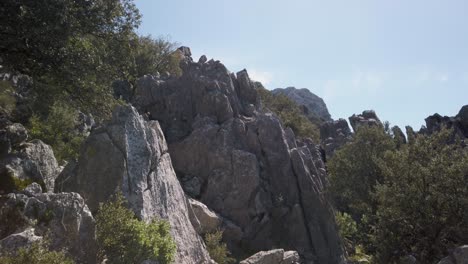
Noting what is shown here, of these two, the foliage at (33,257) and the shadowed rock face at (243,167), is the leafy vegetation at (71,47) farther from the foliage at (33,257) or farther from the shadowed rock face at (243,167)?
the shadowed rock face at (243,167)

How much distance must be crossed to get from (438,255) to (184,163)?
28281 mm

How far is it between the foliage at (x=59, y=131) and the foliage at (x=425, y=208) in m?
25.3

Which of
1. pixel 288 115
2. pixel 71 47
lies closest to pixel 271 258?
pixel 71 47

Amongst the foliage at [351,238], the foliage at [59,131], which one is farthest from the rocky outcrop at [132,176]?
the foliage at [351,238]

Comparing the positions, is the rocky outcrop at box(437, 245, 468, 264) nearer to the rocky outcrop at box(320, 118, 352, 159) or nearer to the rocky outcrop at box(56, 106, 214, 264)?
the rocky outcrop at box(56, 106, 214, 264)

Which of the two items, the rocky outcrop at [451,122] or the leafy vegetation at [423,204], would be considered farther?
the rocky outcrop at [451,122]

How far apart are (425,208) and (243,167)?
22163 mm

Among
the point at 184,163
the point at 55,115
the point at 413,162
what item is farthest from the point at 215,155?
the point at 413,162

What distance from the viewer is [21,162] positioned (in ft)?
67.4

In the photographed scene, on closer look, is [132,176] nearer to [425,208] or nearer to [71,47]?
[71,47]

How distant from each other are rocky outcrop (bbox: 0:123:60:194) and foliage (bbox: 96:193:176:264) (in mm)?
5371

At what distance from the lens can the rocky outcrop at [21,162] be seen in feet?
64.2

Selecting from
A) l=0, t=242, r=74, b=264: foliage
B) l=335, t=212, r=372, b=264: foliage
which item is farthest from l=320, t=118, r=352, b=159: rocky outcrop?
l=0, t=242, r=74, b=264: foliage

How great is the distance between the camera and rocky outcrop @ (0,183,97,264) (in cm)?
1577
